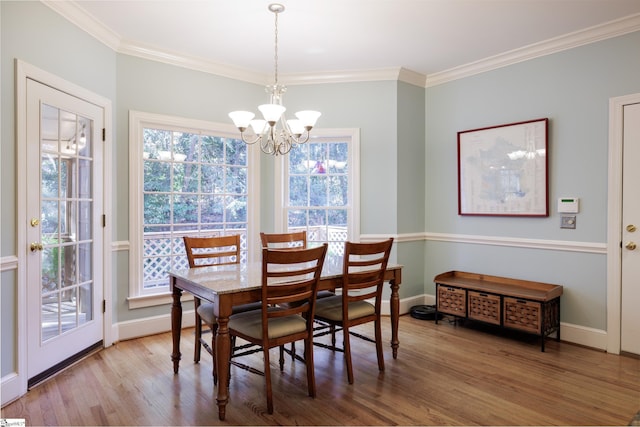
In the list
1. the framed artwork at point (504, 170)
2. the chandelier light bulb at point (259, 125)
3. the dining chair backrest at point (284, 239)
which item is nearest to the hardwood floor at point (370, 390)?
the dining chair backrest at point (284, 239)

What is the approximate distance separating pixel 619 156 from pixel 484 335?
190 centimetres

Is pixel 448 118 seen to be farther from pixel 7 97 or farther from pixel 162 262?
pixel 7 97

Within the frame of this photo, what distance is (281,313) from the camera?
2.46 meters

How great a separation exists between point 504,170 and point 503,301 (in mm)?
1293

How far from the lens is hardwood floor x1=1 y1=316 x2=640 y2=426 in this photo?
233 centimetres

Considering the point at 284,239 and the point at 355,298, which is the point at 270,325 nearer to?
the point at 355,298

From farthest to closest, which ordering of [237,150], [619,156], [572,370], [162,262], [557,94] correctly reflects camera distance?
1. [237,150]
2. [162,262]
3. [557,94]
4. [619,156]
5. [572,370]

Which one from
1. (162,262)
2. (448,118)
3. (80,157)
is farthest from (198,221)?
(448,118)

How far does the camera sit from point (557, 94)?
144 inches

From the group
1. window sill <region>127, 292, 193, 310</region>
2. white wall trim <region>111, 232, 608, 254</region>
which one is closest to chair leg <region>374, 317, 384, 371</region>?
white wall trim <region>111, 232, 608, 254</region>

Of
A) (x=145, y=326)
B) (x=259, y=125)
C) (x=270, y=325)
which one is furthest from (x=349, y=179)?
(x=145, y=326)

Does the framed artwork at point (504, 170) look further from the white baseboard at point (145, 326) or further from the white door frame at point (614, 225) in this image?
the white baseboard at point (145, 326)

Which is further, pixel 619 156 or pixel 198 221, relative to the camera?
pixel 198 221

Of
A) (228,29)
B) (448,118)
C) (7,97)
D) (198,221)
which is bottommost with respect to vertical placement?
(198,221)
